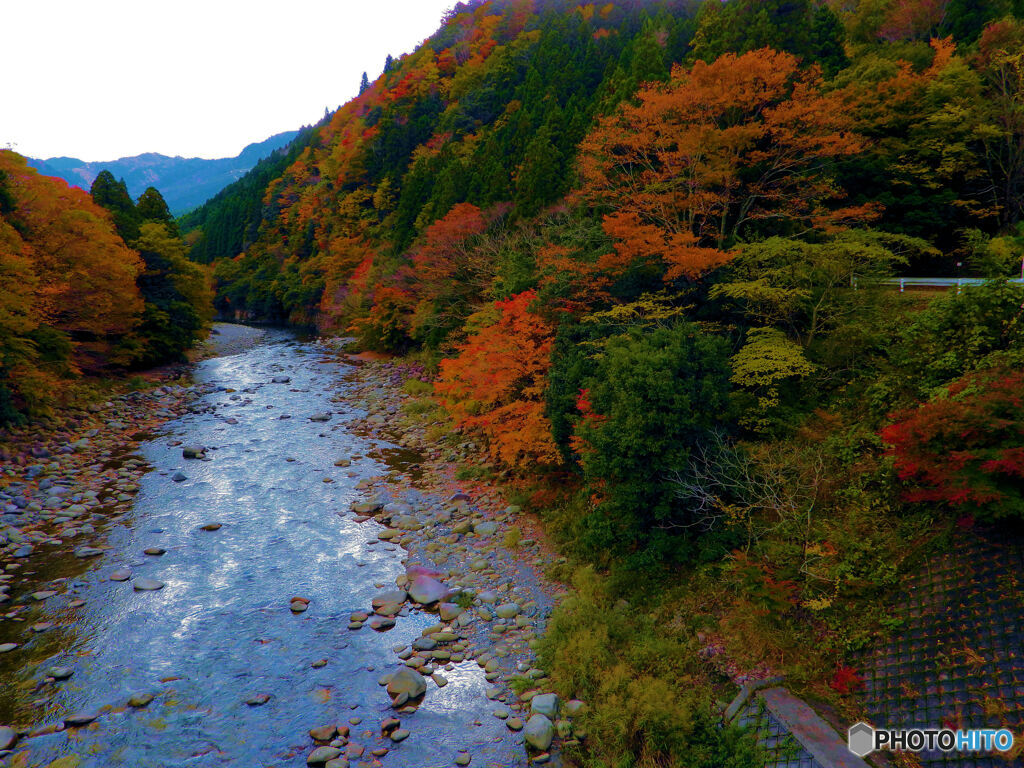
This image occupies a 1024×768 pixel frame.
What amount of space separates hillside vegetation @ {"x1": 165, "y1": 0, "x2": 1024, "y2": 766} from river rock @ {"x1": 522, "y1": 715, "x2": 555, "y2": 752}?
2.19 feet

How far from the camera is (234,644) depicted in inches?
403

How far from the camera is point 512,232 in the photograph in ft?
90.3

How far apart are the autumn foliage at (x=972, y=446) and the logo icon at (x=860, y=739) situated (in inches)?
137

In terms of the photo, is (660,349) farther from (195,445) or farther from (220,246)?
(220,246)

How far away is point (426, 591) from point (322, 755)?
418cm

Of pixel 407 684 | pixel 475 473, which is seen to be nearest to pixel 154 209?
pixel 475 473

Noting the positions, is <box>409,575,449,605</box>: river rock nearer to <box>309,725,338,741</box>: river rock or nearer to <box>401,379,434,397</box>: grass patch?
<box>309,725,338,741</box>: river rock

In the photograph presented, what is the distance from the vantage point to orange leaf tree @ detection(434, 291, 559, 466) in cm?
1537

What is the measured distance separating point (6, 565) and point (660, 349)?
651 inches

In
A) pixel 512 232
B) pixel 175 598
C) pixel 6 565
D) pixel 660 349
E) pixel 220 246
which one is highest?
pixel 220 246

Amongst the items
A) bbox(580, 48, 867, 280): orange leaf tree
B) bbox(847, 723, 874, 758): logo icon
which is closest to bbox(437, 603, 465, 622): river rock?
bbox(847, 723, 874, 758): logo icon

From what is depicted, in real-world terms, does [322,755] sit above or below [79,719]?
below

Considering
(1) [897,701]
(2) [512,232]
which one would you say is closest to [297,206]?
(2) [512,232]

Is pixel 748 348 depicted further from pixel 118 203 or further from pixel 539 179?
pixel 118 203
